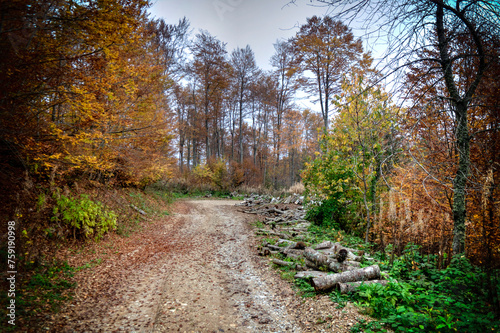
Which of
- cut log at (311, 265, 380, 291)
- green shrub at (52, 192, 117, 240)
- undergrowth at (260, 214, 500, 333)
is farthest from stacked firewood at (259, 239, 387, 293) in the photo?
green shrub at (52, 192, 117, 240)

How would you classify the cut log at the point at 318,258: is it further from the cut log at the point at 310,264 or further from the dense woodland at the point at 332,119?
the dense woodland at the point at 332,119

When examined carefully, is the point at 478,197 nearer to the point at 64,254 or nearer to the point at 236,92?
the point at 64,254

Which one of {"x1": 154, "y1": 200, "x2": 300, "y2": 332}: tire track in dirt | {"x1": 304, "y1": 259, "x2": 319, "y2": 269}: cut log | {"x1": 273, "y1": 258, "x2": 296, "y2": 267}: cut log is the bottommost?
{"x1": 154, "y1": 200, "x2": 300, "y2": 332}: tire track in dirt

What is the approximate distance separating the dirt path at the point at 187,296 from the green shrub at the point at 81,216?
557 millimetres

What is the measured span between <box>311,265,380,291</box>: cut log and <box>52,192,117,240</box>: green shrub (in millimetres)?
6388

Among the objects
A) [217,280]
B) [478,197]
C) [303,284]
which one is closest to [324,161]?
[478,197]

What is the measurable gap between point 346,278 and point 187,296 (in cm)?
321

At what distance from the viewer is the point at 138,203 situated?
11078mm

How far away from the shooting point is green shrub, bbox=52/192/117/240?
5891 millimetres

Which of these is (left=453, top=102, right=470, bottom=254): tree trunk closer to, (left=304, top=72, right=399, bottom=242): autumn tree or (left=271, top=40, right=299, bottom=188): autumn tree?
(left=304, top=72, right=399, bottom=242): autumn tree

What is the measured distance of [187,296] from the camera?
4.33m

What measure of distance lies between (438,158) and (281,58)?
1857cm

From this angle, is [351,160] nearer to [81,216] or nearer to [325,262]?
[325,262]

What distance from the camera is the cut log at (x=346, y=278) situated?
166 inches
